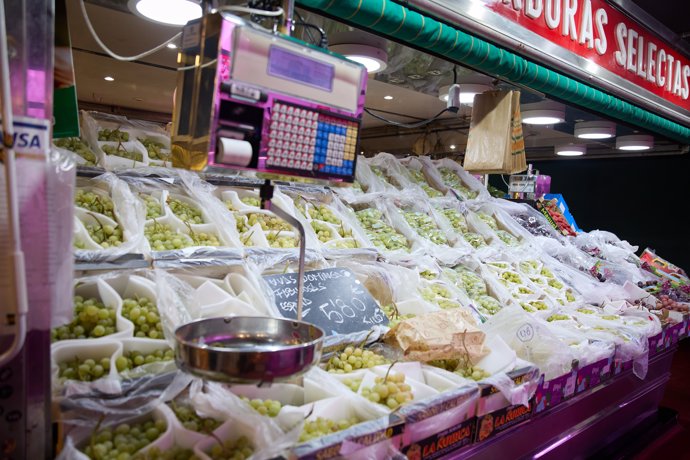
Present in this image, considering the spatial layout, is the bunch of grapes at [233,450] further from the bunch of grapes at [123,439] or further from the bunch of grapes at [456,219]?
the bunch of grapes at [456,219]

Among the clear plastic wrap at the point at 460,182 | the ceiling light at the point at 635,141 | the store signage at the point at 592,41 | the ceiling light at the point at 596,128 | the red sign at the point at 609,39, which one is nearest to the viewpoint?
the store signage at the point at 592,41

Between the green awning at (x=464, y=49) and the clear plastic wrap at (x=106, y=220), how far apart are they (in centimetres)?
121

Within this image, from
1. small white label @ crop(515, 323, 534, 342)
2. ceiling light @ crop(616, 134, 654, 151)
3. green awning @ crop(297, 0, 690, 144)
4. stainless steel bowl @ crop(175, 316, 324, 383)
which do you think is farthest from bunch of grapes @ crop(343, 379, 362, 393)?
ceiling light @ crop(616, 134, 654, 151)

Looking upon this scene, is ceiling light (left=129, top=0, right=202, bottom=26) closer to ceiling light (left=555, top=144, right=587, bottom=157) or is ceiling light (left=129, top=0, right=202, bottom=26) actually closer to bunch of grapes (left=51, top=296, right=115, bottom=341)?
bunch of grapes (left=51, top=296, right=115, bottom=341)

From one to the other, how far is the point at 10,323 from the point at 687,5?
5.59 meters

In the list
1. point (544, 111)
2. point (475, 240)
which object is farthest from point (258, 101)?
point (544, 111)

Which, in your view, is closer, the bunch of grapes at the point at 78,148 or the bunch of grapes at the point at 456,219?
the bunch of grapes at the point at 78,148

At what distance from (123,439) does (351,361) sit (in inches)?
36.8

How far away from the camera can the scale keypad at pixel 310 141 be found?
1.34 m

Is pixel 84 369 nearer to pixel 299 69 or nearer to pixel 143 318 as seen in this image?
pixel 143 318

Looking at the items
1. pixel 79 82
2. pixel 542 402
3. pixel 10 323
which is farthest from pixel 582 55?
pixel 79 82

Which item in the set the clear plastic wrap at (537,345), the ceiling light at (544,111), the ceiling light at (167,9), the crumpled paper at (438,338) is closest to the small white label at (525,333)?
the clear plastic wrap at (537,345)

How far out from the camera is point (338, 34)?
11.3 ft

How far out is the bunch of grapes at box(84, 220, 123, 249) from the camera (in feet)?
6.83
